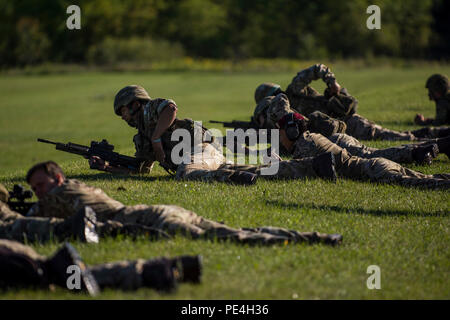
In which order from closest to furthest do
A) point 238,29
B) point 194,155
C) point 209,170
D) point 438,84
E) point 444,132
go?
point 209,170 → point 194,155 → point 444,132 → point 438,84 → point 238,29

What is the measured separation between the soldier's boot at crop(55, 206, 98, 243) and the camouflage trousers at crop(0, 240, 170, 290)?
0.83 m

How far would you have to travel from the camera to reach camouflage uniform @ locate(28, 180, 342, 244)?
6098 millimetres

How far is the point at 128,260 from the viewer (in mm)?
5387

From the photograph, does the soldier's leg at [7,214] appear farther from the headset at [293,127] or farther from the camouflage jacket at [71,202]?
the headset at [293,127]

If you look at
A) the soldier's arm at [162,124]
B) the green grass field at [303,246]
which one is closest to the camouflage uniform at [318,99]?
the green grass field at [303,246]

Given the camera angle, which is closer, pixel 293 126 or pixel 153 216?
pixel 153 216

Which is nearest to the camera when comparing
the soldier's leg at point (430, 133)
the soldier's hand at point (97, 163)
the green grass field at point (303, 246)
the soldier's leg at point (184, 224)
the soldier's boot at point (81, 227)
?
the green grass field at point (303, 246)

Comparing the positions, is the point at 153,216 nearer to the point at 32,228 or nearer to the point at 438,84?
the point at 32,228

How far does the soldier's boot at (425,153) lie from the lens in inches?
385

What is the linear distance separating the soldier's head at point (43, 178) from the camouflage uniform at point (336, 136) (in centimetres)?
420

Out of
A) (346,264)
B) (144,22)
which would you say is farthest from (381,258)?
(144,22)

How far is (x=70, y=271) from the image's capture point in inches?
196

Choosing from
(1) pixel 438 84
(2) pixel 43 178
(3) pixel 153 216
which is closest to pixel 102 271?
(3) pixel 153 216

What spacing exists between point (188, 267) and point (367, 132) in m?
8.74
